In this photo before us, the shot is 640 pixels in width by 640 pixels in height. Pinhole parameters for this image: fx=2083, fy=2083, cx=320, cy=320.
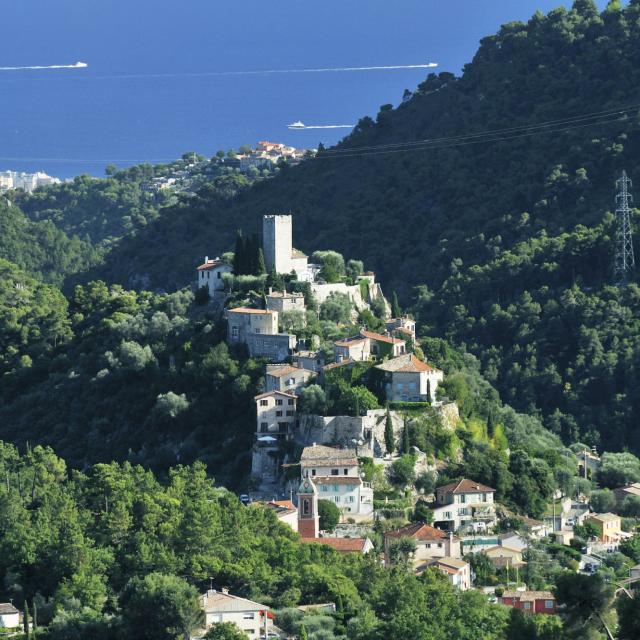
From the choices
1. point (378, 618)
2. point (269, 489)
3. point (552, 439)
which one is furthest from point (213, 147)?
point (378, 618)

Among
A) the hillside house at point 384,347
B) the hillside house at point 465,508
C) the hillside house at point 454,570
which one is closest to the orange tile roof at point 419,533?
the hillside house at point 454,570

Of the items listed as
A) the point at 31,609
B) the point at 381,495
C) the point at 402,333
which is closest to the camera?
the point at 31,609

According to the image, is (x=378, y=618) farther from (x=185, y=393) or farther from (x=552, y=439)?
(x=552, y=439)

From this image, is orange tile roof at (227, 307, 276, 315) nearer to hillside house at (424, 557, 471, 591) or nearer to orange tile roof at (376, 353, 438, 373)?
orange tile roof at (376, 353, 438, 373)

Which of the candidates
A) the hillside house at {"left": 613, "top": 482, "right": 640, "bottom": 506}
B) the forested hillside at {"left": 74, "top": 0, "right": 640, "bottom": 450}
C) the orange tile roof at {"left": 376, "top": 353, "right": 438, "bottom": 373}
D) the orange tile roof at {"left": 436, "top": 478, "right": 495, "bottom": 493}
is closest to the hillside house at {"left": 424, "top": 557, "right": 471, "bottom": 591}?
the orange tile roof at {"left": 436, "top": 478, "right": 495, "bottom": 493}

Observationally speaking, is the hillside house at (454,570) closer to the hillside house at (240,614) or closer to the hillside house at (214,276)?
the hillside house at (240,614)
